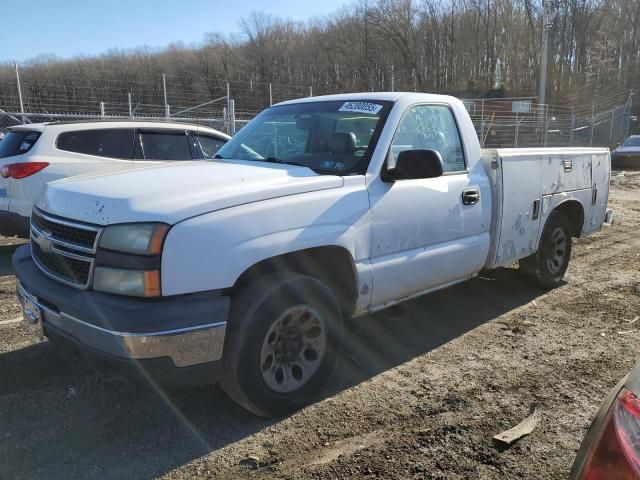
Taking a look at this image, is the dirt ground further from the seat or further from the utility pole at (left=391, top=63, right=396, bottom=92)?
the utility pole at (left=391, top=63, right=396, bottom=92)

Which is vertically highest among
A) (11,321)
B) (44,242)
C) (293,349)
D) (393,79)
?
(393,79)

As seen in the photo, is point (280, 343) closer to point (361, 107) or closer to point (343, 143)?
point (343, 143)

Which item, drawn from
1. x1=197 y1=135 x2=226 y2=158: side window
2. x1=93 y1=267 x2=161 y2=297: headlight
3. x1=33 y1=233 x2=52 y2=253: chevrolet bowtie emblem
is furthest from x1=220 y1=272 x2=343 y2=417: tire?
x1=197 y1=135 x2=226 y2=158: side window

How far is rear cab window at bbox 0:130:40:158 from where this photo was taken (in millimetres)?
6547

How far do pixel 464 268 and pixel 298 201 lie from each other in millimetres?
1837

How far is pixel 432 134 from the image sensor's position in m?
4.17

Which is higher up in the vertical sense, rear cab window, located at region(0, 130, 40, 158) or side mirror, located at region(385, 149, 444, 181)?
rear cab window, located at region(0, 130, 40, 158)

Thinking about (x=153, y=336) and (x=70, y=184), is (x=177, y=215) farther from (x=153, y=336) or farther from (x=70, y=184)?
(x=70, y=184)

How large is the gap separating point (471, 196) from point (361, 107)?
1149 mm

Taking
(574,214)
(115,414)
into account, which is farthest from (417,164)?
(574,214)

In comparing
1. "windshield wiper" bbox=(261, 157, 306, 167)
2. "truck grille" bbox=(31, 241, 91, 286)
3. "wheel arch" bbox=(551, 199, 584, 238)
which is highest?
"windshield wiper" bbox=(261, 157, 306, 167)

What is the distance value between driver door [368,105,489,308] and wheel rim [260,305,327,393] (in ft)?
1.81

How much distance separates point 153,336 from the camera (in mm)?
2502

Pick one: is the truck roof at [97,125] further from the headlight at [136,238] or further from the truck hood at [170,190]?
the headlight at [136,238]
